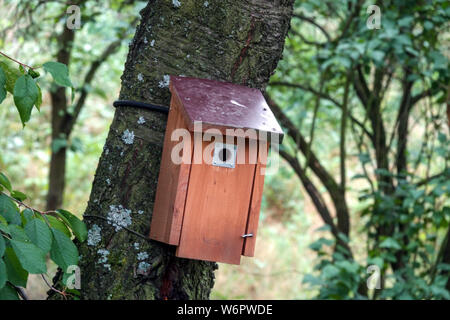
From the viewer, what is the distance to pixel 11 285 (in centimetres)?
127

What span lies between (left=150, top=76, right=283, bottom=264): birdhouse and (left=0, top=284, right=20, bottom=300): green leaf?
1.49 feet

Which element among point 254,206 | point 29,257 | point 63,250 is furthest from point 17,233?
point 254,206

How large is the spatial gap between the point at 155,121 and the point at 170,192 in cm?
25

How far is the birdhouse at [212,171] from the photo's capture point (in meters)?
1.50

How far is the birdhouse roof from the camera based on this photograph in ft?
4.81

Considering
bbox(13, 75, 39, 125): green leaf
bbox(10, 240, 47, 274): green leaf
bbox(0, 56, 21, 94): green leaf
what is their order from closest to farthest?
bbox(10, 240, 47, 274): green leaf
bbox(13, 75, 39, 125): green leaf
bbox(0, 56, 21, 94): green leaf

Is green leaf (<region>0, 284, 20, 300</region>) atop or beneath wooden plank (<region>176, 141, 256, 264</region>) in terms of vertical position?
beneath

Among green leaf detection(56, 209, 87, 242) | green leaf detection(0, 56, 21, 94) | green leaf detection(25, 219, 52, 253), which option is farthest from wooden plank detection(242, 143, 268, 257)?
green leaf detection(0, 56, 21, 94)

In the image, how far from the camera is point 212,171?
1545mm

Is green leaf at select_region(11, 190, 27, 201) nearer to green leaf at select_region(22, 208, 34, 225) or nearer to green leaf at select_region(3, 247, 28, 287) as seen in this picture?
green leaf at select_region(22, 208, 34, 225)

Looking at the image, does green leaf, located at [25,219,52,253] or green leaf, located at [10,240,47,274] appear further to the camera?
green leaf, located at [25,219,52,253]
